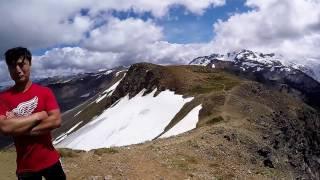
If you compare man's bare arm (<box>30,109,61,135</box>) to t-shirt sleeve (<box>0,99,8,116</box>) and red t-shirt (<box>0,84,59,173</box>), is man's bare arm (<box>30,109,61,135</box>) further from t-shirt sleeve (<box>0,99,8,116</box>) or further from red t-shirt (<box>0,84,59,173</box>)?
t-shirt sleeve (<box>0,99,8,116</box>)

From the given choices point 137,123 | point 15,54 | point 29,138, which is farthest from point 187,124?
point 15,54

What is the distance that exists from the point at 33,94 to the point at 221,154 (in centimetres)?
2714

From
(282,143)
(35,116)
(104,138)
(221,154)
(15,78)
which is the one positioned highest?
(15,78)

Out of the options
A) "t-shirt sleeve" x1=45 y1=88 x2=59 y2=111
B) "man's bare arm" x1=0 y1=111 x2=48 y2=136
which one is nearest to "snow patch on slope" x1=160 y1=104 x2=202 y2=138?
"t-shirt sleeve" x1=45 y1=88 x2=59 y2=111

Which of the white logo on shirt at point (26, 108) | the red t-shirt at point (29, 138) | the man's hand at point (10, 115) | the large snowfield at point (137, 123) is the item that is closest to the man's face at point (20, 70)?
the red t-shirt at point (29, 138)

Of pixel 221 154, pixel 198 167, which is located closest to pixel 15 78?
pixel 198 167

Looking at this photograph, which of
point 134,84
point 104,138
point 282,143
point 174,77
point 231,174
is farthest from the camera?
point 134,84

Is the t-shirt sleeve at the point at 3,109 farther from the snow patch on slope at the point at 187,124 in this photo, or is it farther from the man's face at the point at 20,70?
the snow patch on slope at the point at 187,124

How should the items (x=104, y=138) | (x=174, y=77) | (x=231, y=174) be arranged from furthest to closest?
(x=174, y=77), (x=104, y=138), (x=231, y=174)

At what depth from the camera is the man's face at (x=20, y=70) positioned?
10094 mm

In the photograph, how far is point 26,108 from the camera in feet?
33.2

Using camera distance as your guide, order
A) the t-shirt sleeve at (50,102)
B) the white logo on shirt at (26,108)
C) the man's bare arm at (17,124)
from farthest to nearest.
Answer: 1. the t-shirt sleeve at (50,102)
2. the white logo on shirt at (26,108)
3. the man's bare arm at (17,124)

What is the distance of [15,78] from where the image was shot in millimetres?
10133

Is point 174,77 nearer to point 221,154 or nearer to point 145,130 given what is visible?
point 145,130
